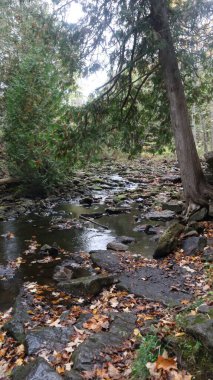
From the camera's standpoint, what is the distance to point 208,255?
732 centimetres

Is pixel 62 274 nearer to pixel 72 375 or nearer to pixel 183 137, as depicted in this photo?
pixel 72 375

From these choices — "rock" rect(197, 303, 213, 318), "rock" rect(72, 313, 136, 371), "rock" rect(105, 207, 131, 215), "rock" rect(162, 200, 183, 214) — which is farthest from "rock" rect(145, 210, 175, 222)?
"rock" rect(197, 303, 213, 318)

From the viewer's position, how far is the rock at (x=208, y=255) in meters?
7.10

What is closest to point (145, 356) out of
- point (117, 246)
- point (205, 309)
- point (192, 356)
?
point (192, 356)

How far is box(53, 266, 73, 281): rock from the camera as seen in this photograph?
7324 millimetres

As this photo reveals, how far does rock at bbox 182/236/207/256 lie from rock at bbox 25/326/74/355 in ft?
12.1

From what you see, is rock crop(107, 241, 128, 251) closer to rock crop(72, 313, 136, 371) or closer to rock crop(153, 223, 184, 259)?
rock crop(153, 223, 184, 259)

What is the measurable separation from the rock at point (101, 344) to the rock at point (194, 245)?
321 centimetres

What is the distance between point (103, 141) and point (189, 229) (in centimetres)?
420

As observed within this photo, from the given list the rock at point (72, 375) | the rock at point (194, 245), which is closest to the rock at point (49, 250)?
the rock at point (194, 245)

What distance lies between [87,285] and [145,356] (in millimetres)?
3090

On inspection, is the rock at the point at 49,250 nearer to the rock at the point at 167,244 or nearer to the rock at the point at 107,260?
the rock at the point at 107,260

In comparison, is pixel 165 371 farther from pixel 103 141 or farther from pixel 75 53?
pixel 75 53

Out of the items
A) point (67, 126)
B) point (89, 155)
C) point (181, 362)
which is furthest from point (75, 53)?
point (181, 362)
